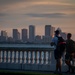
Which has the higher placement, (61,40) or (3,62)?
(61,40)

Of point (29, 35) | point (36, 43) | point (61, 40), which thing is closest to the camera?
point (61, 40)

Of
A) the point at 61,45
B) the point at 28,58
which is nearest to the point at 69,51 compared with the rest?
the point at 61,45

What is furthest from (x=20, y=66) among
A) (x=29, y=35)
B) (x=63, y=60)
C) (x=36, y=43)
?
(x=29, y=35)

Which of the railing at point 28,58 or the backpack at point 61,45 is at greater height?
the backpack at point 61,45

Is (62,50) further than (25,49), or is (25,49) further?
(25,49)

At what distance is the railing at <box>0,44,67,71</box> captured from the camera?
936 inches

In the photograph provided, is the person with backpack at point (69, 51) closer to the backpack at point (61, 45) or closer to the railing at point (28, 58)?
the backpack at point (61, 45)

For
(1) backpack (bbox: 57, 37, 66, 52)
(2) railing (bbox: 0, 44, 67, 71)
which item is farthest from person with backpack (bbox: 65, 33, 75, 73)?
(2) railing (bbox: 0, 44, 67, 71)

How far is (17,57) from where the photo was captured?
2431 cm

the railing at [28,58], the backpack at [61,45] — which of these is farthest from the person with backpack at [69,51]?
the railing at [28,58]

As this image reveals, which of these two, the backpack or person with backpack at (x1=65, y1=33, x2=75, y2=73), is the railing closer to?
person with backpack at (x1=65, y1=33, x2=75, y2=73)

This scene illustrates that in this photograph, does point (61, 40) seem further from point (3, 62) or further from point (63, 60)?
point (3, 62)

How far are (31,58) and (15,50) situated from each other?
112cm

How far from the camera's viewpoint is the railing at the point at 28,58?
936 inches
